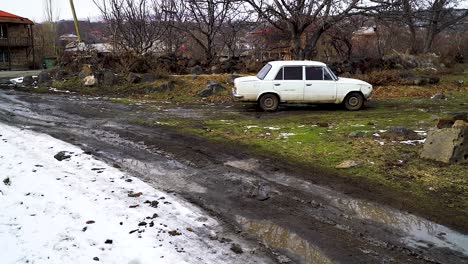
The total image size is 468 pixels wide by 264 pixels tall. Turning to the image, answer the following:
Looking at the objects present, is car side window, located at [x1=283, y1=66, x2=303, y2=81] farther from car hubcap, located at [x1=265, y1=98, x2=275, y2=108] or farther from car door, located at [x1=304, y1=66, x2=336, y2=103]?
car hubcap, located at [x1=265, y1=98, x2=275, y2=108]

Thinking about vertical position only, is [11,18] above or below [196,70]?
above

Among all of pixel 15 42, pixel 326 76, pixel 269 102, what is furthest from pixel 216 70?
pixel 15 42

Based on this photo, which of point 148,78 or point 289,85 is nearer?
point 289,85

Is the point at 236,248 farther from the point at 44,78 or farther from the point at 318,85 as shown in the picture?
the point at 44,78

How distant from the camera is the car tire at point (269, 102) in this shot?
13367 mm

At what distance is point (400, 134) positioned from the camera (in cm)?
920

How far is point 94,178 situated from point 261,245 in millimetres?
3163

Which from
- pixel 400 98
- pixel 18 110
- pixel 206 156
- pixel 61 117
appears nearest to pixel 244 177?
pixel 206 156

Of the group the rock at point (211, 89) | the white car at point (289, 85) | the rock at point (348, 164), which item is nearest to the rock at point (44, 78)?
the rock at point (211, 89)

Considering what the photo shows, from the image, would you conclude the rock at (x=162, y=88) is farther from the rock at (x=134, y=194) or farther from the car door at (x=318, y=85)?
the rock at (x=134, y=194)

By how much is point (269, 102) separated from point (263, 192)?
7.53 m

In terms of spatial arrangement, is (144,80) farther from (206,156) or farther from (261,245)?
(261,245)

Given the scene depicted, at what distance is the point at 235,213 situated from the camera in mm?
5348

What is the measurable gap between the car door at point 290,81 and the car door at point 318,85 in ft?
0.61
